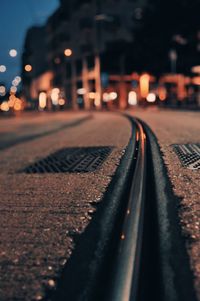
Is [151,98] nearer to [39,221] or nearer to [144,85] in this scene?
[144,85]

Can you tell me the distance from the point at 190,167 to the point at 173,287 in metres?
4.11

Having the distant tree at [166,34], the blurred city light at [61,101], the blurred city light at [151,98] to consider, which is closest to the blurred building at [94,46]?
the blurred city light at [61,101]

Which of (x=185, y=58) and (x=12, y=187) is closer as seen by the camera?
(x=12, y=187)

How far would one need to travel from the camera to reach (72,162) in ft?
25.7

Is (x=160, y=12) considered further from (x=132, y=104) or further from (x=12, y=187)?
(x=12, y=187)

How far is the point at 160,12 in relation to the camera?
5784 centimetres

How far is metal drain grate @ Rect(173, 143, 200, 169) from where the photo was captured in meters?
6.72

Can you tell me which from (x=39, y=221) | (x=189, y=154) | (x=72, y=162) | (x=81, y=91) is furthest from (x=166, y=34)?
(x=39, y=221)

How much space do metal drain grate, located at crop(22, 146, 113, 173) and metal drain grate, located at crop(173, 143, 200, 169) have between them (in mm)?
1249

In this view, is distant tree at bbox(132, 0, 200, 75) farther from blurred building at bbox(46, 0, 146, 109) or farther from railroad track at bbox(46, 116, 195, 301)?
railroad track at bbox(46, 116, 195, 301)

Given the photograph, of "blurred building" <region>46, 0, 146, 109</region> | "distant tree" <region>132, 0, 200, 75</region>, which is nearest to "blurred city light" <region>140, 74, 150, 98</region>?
"distant tree" <region>132, 0, 200, 75</region>

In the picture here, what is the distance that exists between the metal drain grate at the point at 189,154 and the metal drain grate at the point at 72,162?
4.10 ft

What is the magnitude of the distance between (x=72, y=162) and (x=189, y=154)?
6.30 feet

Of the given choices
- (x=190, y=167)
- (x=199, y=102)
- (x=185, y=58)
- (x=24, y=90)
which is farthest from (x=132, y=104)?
(x=24, y=90)
